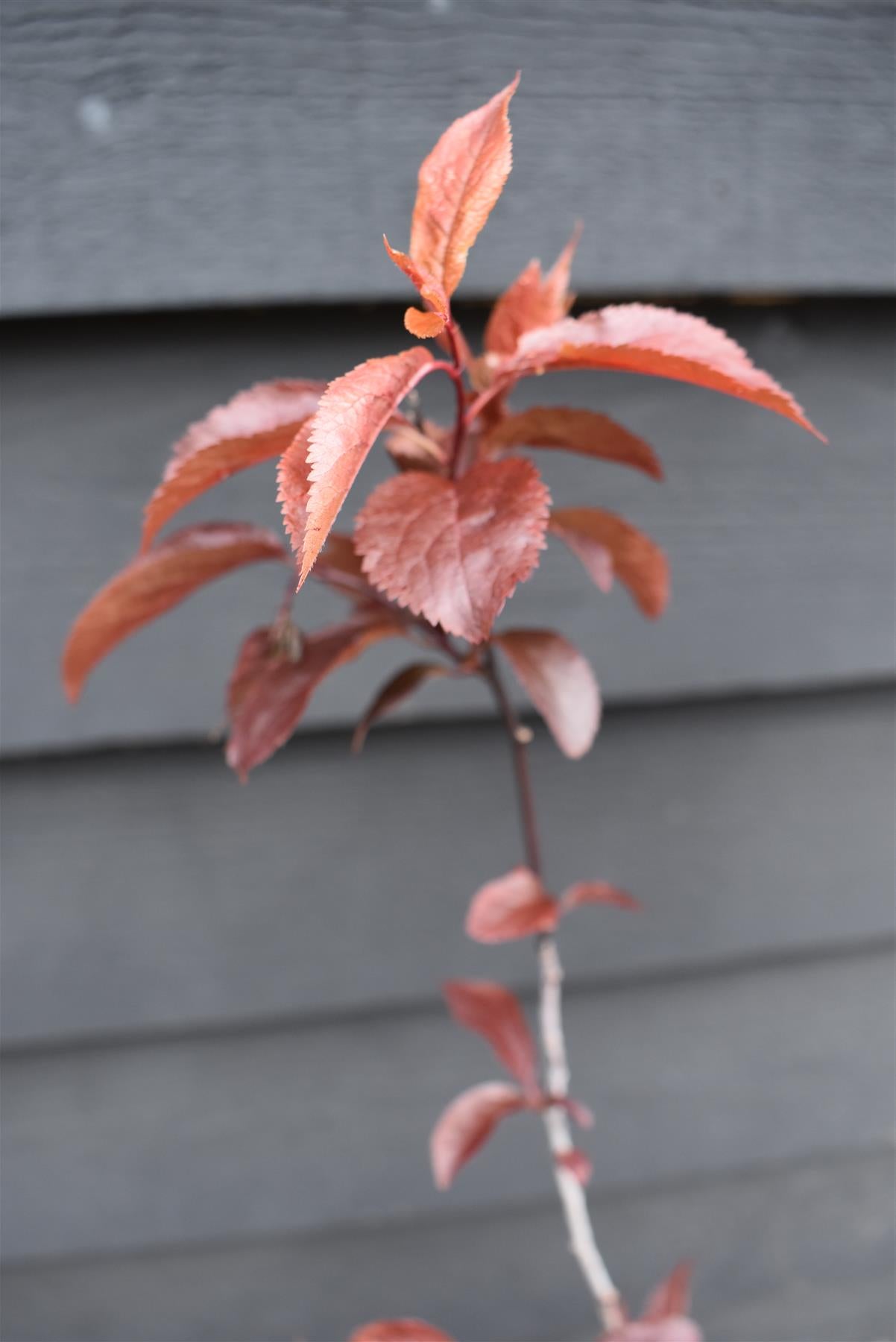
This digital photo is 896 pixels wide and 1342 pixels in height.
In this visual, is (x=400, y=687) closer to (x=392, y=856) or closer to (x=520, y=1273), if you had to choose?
(x=392, y=856)

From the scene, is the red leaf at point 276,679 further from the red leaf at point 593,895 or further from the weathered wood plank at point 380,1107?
the weathered wood plank at point 380,1107

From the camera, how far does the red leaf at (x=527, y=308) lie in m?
0.42

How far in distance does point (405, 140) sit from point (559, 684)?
41cm

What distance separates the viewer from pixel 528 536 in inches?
12.3

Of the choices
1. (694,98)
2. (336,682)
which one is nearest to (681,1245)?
(336,682)

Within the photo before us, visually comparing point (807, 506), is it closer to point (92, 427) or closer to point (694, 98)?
point (694, 98)

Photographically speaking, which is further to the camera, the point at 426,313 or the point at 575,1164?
the point at 575,1164

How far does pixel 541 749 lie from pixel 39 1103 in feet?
1.84

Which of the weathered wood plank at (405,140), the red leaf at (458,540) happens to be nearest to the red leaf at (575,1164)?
the red leaf at (458,540)

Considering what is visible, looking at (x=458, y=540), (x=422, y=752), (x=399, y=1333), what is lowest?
(x=399, y=1333)

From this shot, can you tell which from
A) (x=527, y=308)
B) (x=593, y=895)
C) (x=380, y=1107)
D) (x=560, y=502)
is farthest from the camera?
(x=380, y=1107)

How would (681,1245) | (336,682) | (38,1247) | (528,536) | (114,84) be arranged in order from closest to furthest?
(528,536) → (114,84) → (336,682) → (38,1247) → (681,1245)

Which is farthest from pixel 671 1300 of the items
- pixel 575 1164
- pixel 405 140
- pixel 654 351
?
pixel 405 140

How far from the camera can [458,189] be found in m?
0.34
